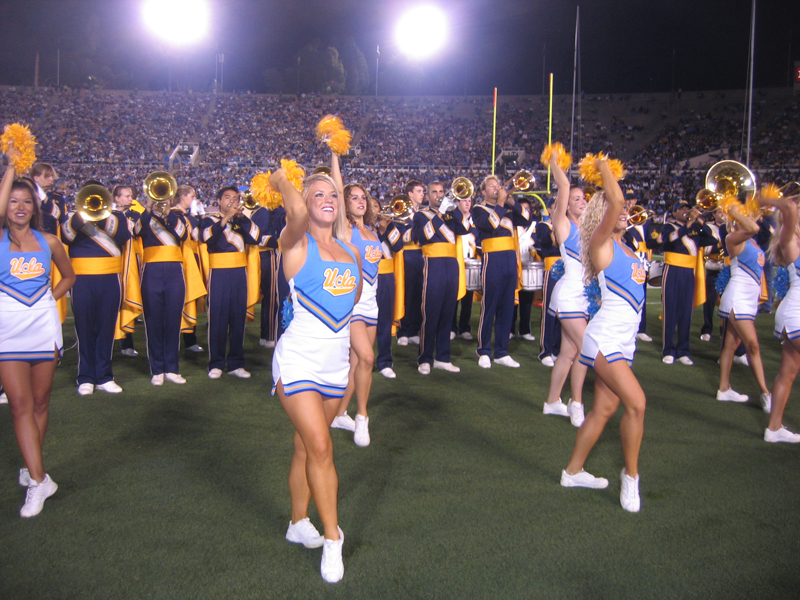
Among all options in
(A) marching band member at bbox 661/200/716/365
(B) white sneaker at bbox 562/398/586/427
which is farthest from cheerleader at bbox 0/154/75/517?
(A) marching band member at bbox 661/200/716/365

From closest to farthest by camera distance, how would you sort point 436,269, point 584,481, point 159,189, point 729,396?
1. point 584,481
2. point 729,396
3. point 159,189
4. point 436,269

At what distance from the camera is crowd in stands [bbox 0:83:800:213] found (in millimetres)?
29188

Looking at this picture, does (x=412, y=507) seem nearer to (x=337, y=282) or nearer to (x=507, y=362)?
(x=337, y=282)

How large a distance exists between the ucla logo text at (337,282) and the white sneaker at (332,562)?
104cm

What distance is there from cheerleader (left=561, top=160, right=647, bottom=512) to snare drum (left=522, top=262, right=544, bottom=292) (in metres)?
4.20

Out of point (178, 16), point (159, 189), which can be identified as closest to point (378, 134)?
point (178, 16)

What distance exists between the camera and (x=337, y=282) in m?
2.54

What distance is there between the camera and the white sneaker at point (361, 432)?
406cm

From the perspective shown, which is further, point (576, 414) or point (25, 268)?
point (576, 414)

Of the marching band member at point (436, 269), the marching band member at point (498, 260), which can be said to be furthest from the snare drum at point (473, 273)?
the marching band member at point (436, 269)

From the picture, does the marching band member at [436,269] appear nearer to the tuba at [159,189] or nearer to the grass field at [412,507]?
the grass field at [412,507]

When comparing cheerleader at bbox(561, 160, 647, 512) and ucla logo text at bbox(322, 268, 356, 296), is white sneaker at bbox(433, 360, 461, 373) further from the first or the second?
ucla logo text at bbox(322, 268, 356, 296)

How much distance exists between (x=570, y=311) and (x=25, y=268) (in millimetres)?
3520

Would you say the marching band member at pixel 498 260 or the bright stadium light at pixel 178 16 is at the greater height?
the bright stadium light at pixel 178 16
